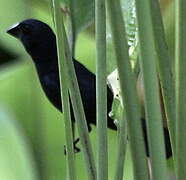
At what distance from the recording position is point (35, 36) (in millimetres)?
1148

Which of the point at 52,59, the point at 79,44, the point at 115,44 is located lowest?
the point at 52,59

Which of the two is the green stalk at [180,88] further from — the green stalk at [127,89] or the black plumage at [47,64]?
the black plumage at [47,64]

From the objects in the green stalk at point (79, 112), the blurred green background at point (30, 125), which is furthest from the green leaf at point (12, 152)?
the green stalk at point (79, 112)

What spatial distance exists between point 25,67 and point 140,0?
1.75 feet

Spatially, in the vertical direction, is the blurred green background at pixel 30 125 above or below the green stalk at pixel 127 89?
below

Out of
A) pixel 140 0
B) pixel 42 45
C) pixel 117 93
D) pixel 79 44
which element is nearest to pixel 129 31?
pixel 117 93

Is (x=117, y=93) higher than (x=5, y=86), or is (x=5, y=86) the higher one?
(x=117, y=93)

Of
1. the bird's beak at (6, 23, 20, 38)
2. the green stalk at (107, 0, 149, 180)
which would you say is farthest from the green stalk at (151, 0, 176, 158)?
the bird's beak at (6, 23, 20, 38)

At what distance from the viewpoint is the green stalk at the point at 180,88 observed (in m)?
0.33

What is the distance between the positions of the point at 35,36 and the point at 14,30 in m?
0.14

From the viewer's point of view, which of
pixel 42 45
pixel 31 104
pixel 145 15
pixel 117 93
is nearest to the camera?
pixel 145 15

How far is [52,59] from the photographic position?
1.20 metres

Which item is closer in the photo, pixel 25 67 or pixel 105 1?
pixel 105 1

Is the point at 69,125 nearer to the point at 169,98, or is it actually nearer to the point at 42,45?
the point at 169,98
